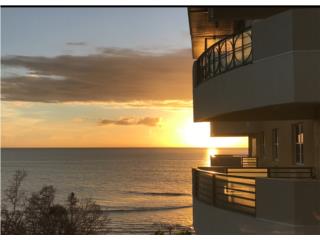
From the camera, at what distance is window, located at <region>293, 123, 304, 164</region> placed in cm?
1485

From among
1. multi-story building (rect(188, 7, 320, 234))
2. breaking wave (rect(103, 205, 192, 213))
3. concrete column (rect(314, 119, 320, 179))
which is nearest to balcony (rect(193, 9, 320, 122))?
multi-story building (rect(188, 7, 320, 234))

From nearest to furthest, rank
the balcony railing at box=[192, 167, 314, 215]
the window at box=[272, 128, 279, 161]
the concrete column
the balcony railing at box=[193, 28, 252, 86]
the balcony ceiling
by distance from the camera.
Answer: the balcony railing at box=[193, 28, 252, 86]
the balcony railing at box=[192, 167, 314, 215]
the concrete column
the balcony ceiling
the window at box=[272, 128, 279, 161]

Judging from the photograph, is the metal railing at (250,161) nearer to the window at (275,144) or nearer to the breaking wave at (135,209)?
the window at (275,144)

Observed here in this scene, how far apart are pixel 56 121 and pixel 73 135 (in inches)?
403

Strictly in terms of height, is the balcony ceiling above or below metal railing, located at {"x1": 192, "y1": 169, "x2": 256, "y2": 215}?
above

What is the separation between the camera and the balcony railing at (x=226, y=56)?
1009 cm

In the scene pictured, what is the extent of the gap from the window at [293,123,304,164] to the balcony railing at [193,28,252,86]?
343 centimetres

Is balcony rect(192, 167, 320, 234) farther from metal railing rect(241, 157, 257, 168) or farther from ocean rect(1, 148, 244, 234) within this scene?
ocean rect(1, 148, 244, 234)

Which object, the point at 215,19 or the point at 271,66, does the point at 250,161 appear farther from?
the point at 271,66

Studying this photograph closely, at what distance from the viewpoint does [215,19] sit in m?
14.8

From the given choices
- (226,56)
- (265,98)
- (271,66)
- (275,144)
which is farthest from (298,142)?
(271,66)

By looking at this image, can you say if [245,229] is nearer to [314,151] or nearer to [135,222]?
[314,151]

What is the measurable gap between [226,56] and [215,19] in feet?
13.1
